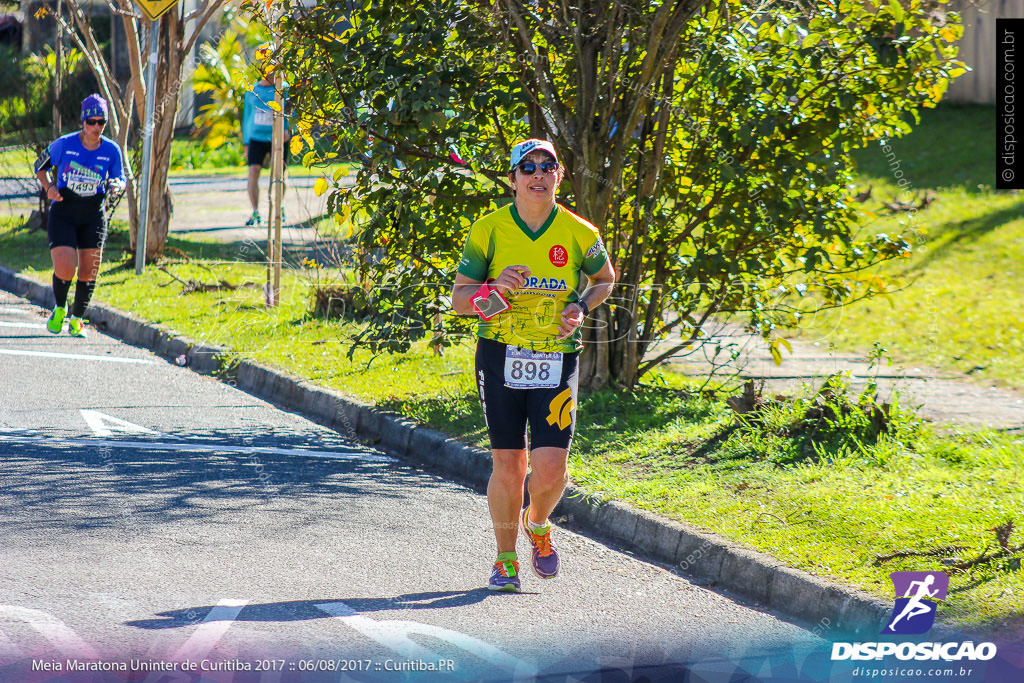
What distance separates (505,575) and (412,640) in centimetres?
80

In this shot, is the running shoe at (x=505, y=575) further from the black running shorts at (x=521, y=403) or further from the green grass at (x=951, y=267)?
the green grass at (x=951, y=267)

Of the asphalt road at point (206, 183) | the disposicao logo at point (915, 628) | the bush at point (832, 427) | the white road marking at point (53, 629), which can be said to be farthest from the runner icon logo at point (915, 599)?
the asphalt road at point (206, 183)

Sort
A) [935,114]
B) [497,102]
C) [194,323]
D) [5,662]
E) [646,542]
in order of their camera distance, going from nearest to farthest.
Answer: [5,662], [646,542], [497,102], [194,323], [935,114]

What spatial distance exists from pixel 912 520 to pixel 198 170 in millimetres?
21267

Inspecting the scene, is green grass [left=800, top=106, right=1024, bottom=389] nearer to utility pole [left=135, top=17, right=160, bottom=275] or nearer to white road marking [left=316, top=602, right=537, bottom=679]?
white road marking [left=316, top=602, right=537, bottom=679]

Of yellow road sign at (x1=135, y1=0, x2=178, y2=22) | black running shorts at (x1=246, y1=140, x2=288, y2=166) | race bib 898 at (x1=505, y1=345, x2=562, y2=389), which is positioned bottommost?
race bib 898 at (x1=505, y1=345, x2=562, y2=389)

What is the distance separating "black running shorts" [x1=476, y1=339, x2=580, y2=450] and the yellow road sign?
24.9 feet

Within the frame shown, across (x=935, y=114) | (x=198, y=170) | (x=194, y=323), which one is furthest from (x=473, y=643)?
(x=198, y=170)

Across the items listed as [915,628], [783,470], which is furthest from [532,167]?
[783,470]

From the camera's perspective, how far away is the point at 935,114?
773 inches

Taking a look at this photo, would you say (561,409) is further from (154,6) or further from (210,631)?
(154,6)

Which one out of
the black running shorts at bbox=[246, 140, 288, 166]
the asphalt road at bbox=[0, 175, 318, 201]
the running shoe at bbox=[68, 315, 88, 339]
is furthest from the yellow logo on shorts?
the asphalt road at bbox=[0, 175, 318, 201]

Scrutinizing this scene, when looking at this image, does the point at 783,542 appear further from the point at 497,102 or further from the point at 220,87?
the point at 220,87

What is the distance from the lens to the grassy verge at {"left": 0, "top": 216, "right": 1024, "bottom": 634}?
544cm
